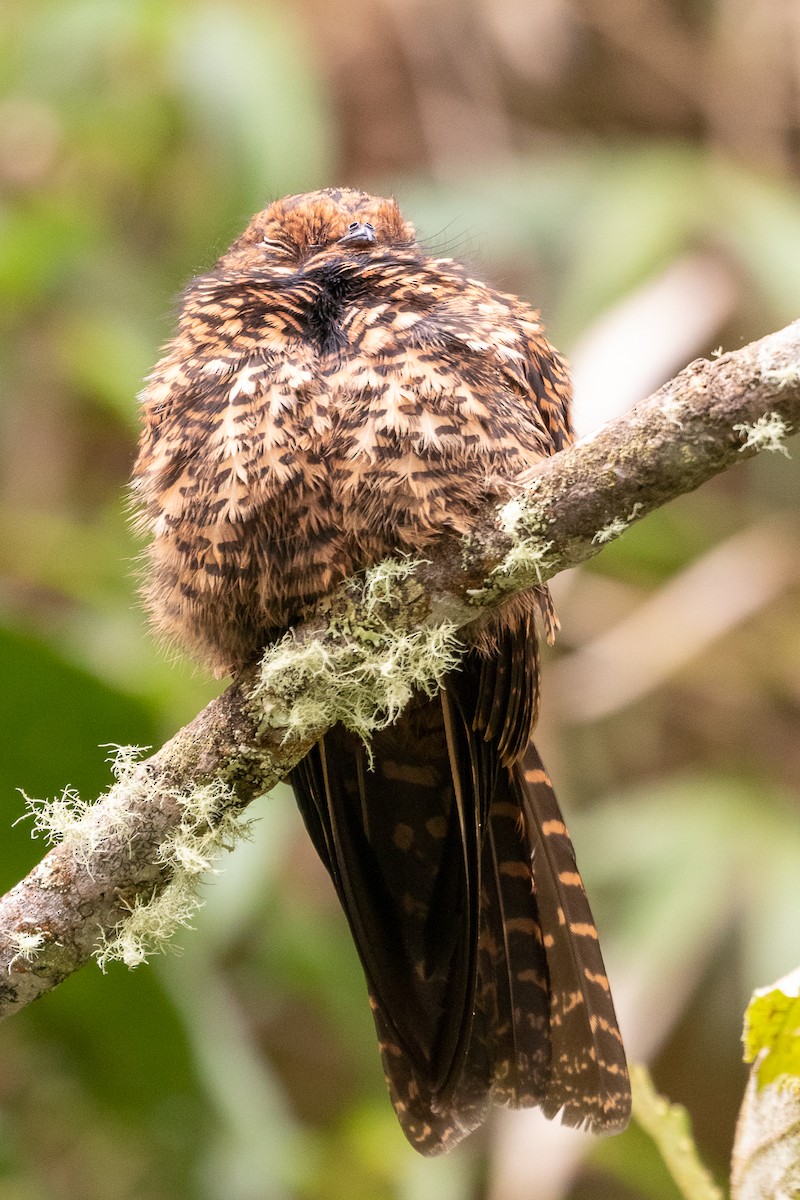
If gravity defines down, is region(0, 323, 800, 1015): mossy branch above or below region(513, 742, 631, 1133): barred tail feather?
above

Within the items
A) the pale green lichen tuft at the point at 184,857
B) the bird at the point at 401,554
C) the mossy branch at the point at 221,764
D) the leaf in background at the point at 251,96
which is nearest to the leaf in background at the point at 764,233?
the leaf in background at the point at 251,96

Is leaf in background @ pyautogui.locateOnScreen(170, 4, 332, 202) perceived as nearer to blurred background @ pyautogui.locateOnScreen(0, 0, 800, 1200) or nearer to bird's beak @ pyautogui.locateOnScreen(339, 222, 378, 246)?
blurred background @ pyautogui.locateOnScreen(0, 0, 800, 1200)

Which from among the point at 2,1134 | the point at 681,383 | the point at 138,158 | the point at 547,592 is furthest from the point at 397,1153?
the point at 138,158

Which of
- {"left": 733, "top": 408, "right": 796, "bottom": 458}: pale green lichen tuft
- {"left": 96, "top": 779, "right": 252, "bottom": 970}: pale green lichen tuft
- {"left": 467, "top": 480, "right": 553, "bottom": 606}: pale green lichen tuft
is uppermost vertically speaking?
{"left": 467, "top": 480, "right": 553, "bottom": 606}: pale green lichen tuft

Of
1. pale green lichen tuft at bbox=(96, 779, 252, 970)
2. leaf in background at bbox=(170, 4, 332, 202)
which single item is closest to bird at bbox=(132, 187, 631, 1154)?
pale green lichen tuft at bbox=(96, 779, 252, 970)

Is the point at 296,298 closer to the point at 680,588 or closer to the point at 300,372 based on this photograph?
the point at 300,372

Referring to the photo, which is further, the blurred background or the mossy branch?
the blurred background

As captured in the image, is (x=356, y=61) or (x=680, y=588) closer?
(x=680, y=588)

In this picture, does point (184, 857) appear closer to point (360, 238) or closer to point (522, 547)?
point (522, 547)
